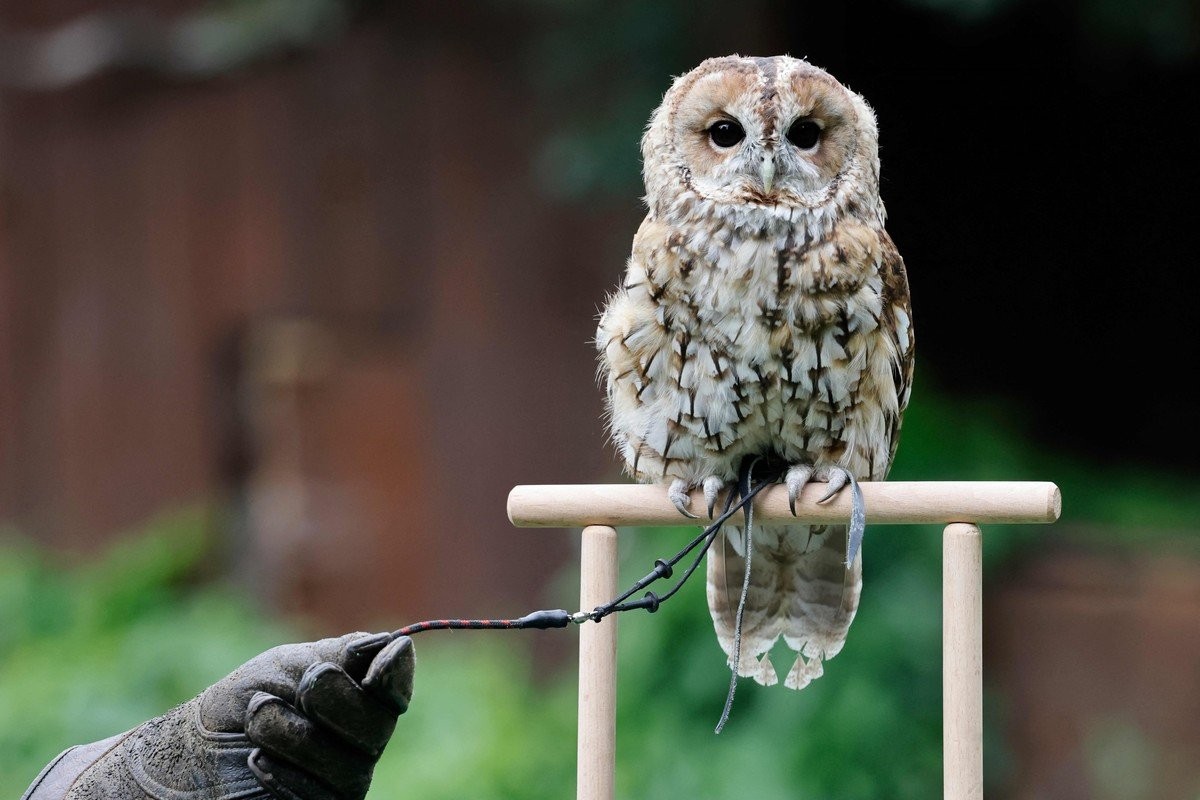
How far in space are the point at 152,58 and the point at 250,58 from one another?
0.35 metres

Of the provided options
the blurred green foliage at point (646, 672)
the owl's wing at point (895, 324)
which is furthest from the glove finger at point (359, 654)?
the blurred green foliage at point (646, 672)

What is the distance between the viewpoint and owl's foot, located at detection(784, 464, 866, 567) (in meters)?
1.44

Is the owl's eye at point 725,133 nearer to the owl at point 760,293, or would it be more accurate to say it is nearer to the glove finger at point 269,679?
the owl at point 760,293

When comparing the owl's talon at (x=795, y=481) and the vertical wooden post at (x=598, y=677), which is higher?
the owl's talon at (x=795, y=481)

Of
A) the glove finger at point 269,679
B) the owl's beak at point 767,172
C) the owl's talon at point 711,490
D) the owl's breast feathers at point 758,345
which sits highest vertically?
the owl's beak at point 767,172

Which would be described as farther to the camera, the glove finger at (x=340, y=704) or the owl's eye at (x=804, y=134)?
the owl's eye at (x=804, y=134)

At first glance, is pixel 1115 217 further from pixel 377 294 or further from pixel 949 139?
pixel 377 294

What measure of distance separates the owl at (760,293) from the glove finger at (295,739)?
61cm

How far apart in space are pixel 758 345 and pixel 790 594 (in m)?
0.47

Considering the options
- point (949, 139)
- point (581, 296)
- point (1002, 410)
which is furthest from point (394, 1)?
point (1002, 410)

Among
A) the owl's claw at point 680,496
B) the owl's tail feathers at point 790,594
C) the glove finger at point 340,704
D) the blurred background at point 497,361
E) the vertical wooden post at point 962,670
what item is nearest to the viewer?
the glove finger at point 340,704

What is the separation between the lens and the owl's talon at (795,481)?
5.30 feet

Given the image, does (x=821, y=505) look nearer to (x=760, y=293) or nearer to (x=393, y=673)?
(x=760, y=293)

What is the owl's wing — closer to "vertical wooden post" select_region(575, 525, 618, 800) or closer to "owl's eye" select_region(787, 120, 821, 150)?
"owl's eye" select_region(787, 120, 821, 150)
